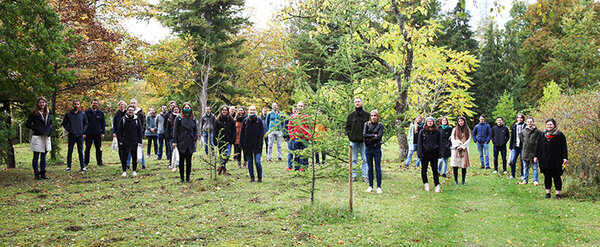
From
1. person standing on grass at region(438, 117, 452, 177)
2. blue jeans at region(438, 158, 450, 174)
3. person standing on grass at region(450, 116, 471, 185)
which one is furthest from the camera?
blue jeans at region(438, 158, 450, 174)

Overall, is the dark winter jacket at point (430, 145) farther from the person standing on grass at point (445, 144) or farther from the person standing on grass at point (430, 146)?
the person standing on grass at point (445, 144)

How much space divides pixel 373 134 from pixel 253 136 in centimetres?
301

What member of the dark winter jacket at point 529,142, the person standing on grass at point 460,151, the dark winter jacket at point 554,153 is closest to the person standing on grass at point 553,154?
the dark winter jacket at point 554,153

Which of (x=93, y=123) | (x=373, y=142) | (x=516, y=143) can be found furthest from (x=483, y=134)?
(x=93, y=123)

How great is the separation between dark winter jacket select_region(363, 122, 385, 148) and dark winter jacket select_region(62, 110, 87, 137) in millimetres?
8046

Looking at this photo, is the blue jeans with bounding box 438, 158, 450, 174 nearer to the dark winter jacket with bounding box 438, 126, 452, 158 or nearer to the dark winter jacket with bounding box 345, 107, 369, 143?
the dark winter jacket with bounding box 438, 126, 452, 158

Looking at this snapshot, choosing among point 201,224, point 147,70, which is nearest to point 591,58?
point 147,70

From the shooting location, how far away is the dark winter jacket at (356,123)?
9.26 meters

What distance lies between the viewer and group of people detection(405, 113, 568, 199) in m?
9.04

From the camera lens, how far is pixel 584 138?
390 inches

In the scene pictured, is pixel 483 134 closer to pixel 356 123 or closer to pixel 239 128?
pixel 356 123

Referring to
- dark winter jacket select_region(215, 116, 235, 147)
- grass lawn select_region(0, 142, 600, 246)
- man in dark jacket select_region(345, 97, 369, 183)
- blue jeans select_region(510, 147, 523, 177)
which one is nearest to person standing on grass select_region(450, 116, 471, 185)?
grass lawn select_region(0, 142, 600, 246)

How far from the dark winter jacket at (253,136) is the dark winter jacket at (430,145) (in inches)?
160

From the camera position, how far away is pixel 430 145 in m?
9.83
